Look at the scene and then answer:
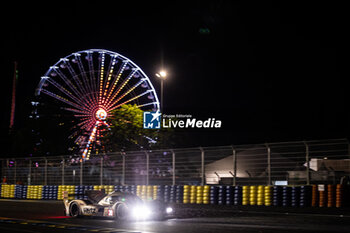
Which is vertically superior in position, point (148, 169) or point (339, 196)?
point (148, 169)

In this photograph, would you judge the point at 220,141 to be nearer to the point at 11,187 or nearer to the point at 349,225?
the point at 11,187

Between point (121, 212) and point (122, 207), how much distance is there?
139 millimetres

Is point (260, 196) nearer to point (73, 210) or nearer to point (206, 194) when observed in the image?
point (206, 194)

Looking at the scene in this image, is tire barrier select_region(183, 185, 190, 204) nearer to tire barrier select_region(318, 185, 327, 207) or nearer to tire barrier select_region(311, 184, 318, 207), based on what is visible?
A: tire barrier select_region(311, 184, 318, 207)

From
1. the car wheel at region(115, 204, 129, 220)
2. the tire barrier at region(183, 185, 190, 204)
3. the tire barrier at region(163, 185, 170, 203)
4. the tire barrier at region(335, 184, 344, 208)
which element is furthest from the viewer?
the tire barrier at region(163, 185, 170, 203)

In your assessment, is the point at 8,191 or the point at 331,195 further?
the point at 8,191

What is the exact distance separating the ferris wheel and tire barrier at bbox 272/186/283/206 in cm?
2393

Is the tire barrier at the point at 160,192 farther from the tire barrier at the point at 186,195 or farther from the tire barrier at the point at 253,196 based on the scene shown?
the tire barrier at the point at 253,196

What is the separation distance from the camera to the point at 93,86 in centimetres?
4344

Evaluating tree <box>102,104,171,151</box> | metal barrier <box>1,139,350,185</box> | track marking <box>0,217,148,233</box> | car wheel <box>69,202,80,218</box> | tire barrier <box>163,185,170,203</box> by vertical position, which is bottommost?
track marking <box>0,217,148,233</box>

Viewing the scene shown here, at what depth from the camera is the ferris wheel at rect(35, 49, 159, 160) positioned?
4238 cm

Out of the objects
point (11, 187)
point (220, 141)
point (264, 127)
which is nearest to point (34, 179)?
point (11, 187)

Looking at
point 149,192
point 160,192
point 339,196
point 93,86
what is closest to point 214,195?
point 160,192

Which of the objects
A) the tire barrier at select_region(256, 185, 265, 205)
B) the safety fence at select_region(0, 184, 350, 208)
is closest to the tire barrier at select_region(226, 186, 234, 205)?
the safety fence at select_region(0, 184, 350, 208)
